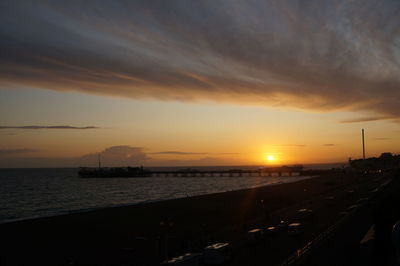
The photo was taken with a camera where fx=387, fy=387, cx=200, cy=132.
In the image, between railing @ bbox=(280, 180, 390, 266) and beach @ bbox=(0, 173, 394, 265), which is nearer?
railing @ bbox=(280, 180, 390, 266)

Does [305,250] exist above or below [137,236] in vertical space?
above

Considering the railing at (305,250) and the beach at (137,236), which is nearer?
the railing at (305,250)

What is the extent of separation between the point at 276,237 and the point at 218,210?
23267mm

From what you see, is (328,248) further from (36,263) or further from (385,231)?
(36,263)

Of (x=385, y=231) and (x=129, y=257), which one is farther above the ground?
(x=385, y=231)

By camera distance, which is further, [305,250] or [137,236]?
[137,236]

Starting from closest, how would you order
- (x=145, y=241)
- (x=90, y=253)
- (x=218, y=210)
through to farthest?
(x=90, y=253), (x=145, y=241), (x=218, y=210)

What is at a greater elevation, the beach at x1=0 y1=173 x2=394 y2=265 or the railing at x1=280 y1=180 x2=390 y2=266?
the railing at x1=280 y1=180 x2=390 y2=266

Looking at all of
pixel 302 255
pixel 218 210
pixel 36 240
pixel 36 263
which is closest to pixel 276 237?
pixel 302 255

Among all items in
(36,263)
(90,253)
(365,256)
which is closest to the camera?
(365,256)

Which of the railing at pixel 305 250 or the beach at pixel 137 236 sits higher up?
the railing at pixel 305 250

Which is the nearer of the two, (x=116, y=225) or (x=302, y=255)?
(x=302, y=255)

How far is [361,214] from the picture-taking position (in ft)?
106

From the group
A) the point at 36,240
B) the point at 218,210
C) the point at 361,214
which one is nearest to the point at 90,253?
the point at 36,240
